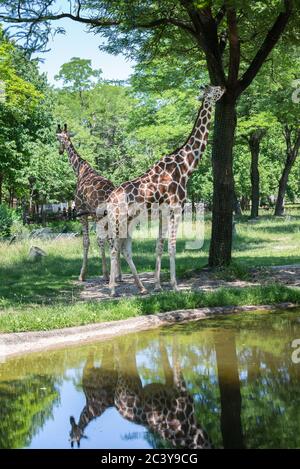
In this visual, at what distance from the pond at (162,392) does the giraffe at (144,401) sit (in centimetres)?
1

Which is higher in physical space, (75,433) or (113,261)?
(113,261)

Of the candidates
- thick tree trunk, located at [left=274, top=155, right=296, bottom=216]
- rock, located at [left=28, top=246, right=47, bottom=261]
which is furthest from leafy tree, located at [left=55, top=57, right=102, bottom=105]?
rock, located at [left=28, top=246, right=47, bottom=261]

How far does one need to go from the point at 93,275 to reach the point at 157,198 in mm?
3937

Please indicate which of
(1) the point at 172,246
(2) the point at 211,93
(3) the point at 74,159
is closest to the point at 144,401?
(1) the point at 172,246

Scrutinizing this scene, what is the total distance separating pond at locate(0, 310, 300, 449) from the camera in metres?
5.50

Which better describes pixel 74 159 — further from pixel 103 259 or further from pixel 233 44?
pixel 233 44

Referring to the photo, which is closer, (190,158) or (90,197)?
(190,158)

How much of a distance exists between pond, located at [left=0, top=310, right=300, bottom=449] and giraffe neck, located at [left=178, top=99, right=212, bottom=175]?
4808mm

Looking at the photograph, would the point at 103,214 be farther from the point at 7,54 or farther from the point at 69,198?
the point at 69,198

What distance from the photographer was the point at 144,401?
657cm

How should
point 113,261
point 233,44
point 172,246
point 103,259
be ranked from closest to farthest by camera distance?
point 113,261 < point 172,246 < point 233,44 < point 103,259

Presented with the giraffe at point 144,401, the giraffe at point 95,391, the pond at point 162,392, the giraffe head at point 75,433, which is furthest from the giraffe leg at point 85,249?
the giraffe head at point 75,433

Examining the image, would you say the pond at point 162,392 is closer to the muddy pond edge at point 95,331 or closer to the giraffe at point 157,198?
the muddy pond edge at point 95,331
